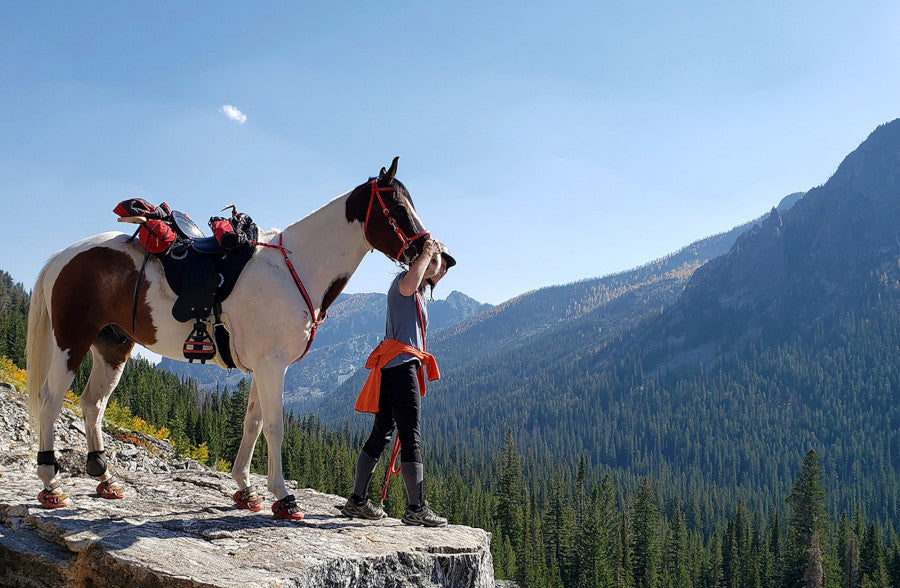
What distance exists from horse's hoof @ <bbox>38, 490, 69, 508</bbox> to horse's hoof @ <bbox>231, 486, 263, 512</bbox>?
4.84 ft

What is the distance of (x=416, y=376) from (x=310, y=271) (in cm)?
141

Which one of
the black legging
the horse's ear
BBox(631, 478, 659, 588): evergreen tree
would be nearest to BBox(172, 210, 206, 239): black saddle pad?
the horse's ear

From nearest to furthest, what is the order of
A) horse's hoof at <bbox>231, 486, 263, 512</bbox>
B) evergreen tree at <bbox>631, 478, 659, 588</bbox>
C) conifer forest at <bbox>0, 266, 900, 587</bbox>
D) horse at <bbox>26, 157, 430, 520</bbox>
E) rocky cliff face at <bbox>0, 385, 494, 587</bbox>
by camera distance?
rocky cliff face at <bbox>0, 385, 494, 587</bbox> → horse at <bbox>26, 157, 430, 520</bbox> → horse's hoof at <bbox>231, 486, 263, 512</bbox> → conifer forest at <bbox>0, 266, 900, 587</bbox> → evergreen tree at <bbox>631, 478, 659, 588</bbox>

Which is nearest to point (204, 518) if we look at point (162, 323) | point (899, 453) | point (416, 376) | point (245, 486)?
point (245, 486)

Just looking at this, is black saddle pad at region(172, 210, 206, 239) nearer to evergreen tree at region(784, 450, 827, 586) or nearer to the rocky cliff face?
the rocky cliff face

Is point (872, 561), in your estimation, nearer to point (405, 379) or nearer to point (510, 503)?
point (510, 503)

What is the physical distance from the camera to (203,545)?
178 inches

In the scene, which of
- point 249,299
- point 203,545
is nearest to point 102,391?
point 249,299

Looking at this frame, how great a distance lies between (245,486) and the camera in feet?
19.5

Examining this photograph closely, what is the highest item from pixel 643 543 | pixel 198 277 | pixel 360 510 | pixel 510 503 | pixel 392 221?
pixel 392 221

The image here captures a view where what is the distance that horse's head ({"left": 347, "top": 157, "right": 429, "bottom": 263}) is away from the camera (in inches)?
212

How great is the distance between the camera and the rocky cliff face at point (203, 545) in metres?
4.13

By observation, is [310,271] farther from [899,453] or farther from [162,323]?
[899,453]

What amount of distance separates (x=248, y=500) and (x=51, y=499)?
1.65m
